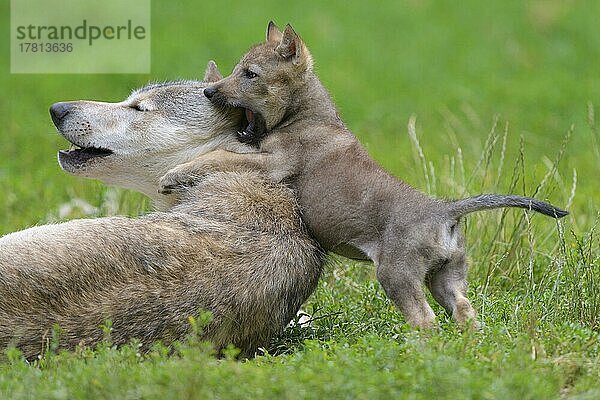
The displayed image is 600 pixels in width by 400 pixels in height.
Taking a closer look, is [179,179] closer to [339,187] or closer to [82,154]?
[82,154]

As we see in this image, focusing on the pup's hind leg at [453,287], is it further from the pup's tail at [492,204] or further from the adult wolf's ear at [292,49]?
the adult wolf's ear at [292,49]

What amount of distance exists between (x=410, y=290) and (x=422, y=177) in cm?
433

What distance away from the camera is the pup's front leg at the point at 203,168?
7.31 meters

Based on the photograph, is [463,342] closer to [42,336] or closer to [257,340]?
[257,340]

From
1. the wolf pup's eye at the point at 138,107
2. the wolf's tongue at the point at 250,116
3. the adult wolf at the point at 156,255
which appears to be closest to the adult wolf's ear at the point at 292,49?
the wolf's tongue at the point at 250,116

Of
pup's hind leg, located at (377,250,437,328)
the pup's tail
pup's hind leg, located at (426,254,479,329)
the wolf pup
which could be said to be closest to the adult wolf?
the wolf pup

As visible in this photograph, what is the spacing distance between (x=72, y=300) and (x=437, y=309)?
2318mm

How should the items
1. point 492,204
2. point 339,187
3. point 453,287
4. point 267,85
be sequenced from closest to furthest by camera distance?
1. point 492,204
2. point 453,287
3. point 339,187
4. point 267,85

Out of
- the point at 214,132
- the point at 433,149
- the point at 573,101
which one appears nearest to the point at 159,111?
the point at 214,132

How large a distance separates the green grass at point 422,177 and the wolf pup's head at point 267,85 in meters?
1.03

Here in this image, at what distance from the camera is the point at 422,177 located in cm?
1077

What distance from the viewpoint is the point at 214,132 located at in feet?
25.8

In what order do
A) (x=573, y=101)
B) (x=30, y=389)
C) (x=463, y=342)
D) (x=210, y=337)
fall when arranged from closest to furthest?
(x=30, y=389) → (x=463, y=342) → (x=210, y=337) → (x=573, y=101)

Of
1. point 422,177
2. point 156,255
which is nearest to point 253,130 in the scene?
point 156,255
